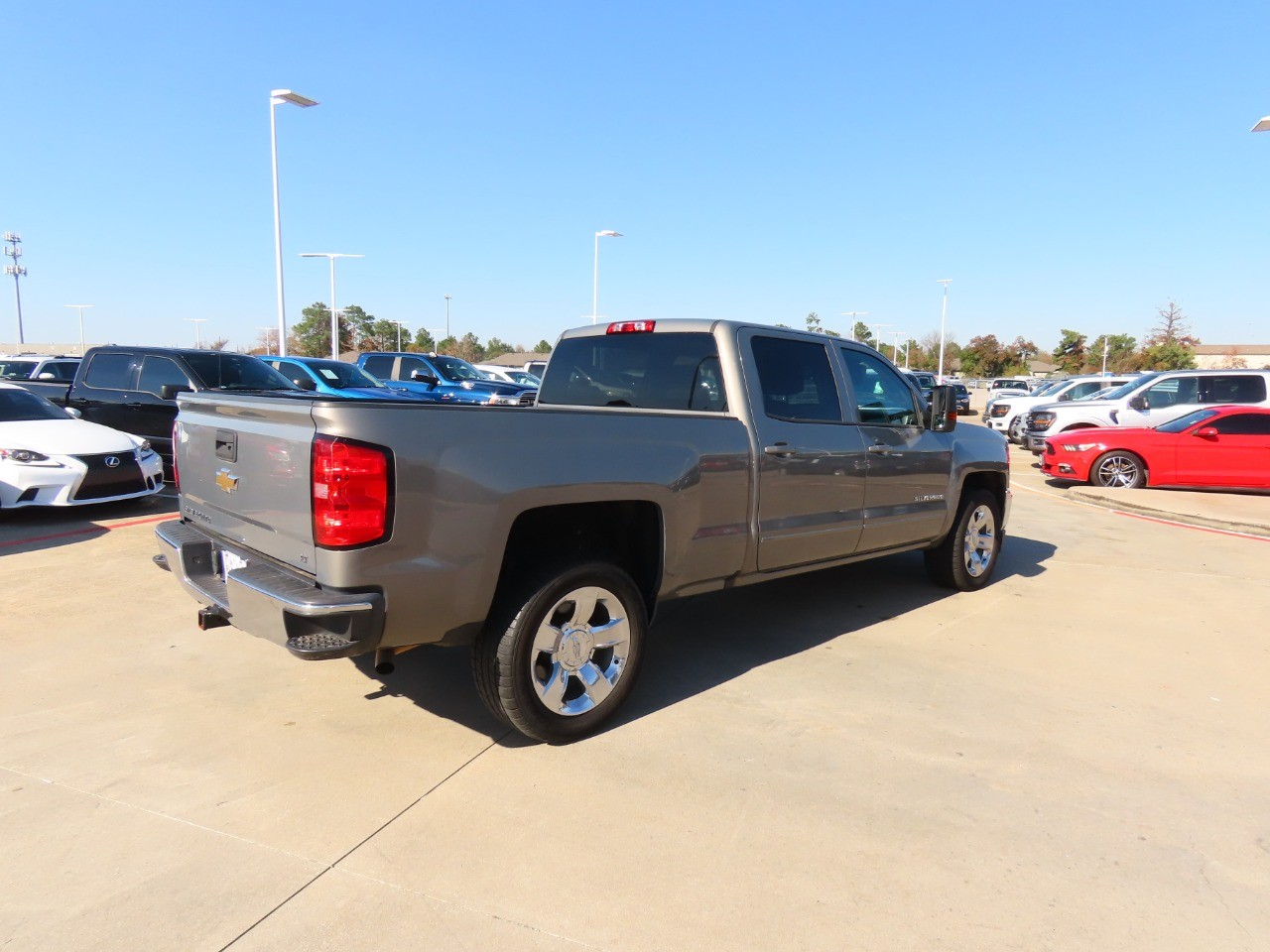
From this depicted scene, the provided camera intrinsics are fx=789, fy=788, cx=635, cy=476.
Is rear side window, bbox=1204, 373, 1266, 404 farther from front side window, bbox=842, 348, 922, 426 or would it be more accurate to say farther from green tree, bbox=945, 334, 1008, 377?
green tree, bbox=945, 334, 1008, 377

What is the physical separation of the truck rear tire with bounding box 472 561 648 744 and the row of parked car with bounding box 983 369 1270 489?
35.8 feet

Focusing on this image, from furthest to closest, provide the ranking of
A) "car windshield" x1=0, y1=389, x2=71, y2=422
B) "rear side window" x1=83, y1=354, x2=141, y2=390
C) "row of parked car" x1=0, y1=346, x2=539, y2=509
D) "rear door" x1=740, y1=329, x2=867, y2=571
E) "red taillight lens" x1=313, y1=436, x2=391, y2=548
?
"rear side window" x1=83, y1=354, x2=141, y2=390, "car windshield" x1=0, y1=389, x2=71, y2=422, "row of parked car" x1=0, y1=346, x2=539, y2=509, "rear door" x1=740, y1=329, x2=867, y2=571, "red taillight lens" x1=313, y1=436, x2=391, y2=548

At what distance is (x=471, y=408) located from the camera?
3.01 m

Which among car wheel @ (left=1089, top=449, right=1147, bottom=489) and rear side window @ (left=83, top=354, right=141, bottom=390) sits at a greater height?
rear side window @ (left=83, top=354, right=141, bottom=390)

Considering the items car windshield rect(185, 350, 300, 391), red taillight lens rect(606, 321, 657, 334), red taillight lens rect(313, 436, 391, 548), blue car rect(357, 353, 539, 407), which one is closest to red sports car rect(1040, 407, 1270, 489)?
red taillight lens rect(606, 321, 657, 334)

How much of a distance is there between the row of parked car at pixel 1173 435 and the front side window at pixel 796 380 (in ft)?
30.1

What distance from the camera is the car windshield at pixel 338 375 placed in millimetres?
13727

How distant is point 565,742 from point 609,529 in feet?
3.23

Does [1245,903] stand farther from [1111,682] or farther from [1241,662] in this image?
[1241,662]

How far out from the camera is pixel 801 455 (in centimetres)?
439

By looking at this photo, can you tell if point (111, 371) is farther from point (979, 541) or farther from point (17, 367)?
point (17, 367)

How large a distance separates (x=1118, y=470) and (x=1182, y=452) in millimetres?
851

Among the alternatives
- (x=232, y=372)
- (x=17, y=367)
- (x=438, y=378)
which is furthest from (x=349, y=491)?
(x=17, y=367)

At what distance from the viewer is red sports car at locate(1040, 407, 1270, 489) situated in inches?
433
